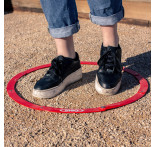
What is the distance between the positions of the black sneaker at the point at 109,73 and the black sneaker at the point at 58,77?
25cm

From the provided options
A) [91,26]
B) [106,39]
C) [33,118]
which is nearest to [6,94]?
[33,118]

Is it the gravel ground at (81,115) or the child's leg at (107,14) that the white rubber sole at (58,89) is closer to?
the gravel ground at (81,115)

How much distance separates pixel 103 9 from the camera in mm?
2193

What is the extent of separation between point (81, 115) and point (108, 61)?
59 cm

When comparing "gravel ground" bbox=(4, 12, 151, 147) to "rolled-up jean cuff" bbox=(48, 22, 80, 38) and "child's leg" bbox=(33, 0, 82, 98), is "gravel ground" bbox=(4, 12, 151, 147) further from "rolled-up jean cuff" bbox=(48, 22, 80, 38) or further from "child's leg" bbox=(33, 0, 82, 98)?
"rolled-up jean cuff" bbox=(48, 22, 80, 38)

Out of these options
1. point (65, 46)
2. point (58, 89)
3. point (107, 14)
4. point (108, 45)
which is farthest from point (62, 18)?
point (58, 89)

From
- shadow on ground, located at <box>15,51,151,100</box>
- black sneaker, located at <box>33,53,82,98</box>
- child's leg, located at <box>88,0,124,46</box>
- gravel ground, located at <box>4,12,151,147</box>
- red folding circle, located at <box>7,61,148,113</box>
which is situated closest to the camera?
gravel ground, located at <box>4,12,151,147</box>

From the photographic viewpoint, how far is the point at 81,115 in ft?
6.67

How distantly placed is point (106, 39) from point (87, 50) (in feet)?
3.43

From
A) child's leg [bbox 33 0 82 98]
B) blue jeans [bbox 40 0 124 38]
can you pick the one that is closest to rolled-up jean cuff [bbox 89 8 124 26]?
blue jeans [bbox 40 0 124 38]

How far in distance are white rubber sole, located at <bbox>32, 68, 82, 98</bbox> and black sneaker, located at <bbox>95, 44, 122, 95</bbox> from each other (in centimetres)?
24

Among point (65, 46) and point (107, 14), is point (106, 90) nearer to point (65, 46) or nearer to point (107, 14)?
point (65, 46)

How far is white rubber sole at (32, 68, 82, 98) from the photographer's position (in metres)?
2.26

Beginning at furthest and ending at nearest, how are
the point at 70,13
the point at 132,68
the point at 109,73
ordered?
the point at 132,68 → the point at 109,73 → the point at 70,13
